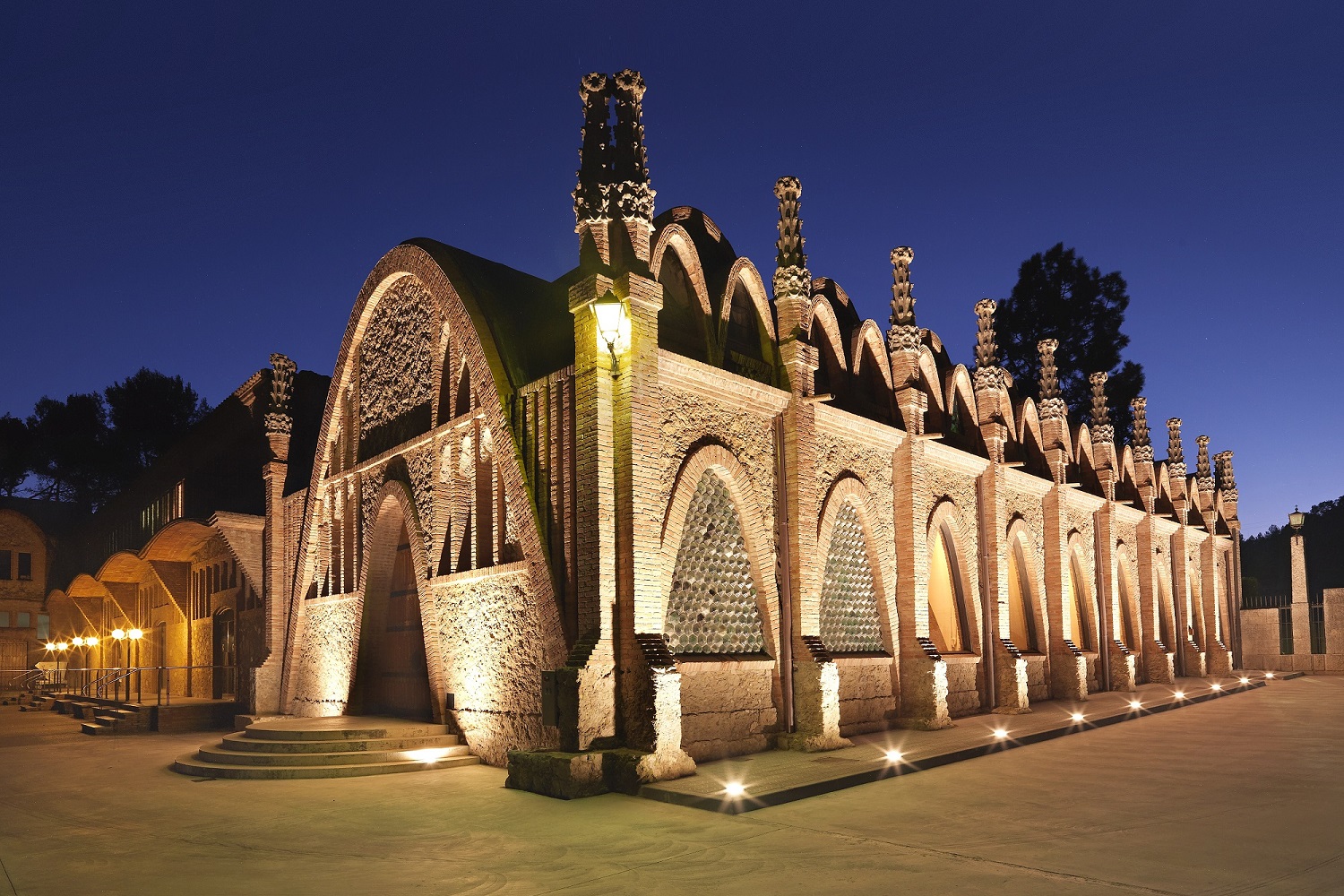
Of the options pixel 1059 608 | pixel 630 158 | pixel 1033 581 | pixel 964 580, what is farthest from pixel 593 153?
pixel 1059 608

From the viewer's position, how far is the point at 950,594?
19.7m

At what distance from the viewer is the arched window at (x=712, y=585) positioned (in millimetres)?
12938

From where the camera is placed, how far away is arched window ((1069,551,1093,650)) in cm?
2430

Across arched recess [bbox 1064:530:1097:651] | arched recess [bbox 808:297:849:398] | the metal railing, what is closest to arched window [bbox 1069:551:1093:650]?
arched recess [bbox 1064:530:1097:651]

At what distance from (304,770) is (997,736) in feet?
32.3

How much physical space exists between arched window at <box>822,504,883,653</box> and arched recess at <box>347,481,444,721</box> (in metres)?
6.80

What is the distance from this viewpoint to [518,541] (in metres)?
13.3

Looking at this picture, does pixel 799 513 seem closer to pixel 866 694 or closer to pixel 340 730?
pixel 866 694

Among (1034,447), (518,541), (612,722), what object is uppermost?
(1034,447)

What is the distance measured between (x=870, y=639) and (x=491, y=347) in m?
7.86

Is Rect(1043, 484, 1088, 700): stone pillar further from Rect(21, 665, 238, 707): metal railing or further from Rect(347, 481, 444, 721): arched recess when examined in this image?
Rect(21, 665, 238, 707): metal railing

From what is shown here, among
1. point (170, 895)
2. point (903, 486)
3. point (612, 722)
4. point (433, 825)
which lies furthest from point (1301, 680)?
point (170, 895)

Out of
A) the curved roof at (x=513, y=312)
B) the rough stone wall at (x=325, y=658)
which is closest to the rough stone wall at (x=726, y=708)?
the curved roof at (x=513, y=312)

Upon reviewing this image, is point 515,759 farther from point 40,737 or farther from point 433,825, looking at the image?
point 40,737
